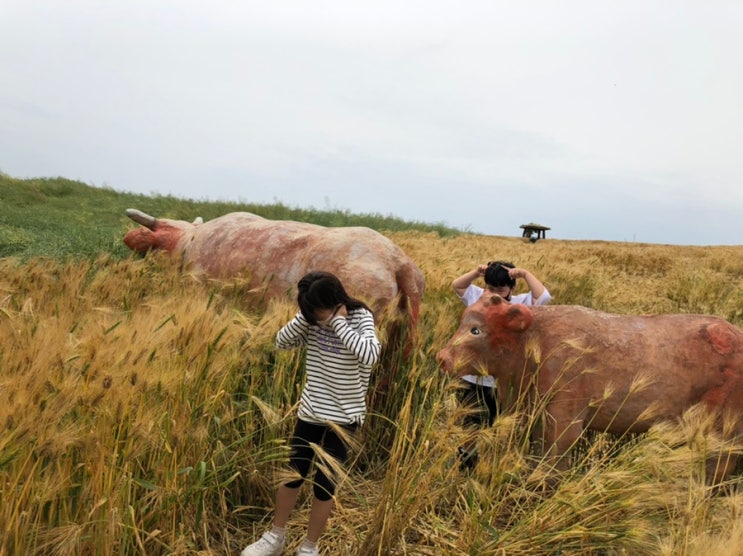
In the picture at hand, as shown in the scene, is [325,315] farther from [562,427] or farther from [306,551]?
[562,427]

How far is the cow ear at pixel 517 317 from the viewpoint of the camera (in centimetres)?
296

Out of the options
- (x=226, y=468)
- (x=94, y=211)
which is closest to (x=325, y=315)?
(x=226, y=468)

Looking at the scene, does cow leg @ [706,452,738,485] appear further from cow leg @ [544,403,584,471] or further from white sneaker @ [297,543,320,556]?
white sneaker @ [297,543,320,556]

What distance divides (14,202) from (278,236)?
1435cm

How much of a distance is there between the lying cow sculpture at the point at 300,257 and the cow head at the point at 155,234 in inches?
13.7

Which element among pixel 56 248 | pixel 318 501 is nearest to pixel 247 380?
pixel 318 501

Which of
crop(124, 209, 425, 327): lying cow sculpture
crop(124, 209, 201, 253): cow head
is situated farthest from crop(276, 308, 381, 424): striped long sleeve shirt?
crop(124, 209, 201, 253): cow head

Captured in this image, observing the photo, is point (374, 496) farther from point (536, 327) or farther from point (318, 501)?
point (536, 327)

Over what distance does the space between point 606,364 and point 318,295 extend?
1578 millimetres

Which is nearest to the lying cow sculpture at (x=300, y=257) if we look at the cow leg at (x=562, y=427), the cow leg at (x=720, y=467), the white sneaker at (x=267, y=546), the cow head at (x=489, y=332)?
the cow head at (x=489, y=332)

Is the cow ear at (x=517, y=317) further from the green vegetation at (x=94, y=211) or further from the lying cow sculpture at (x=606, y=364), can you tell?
the green vegetation at (x=94, y=211)

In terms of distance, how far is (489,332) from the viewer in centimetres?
299

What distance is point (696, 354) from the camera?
9.35 feet

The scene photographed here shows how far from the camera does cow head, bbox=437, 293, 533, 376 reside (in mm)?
2955
